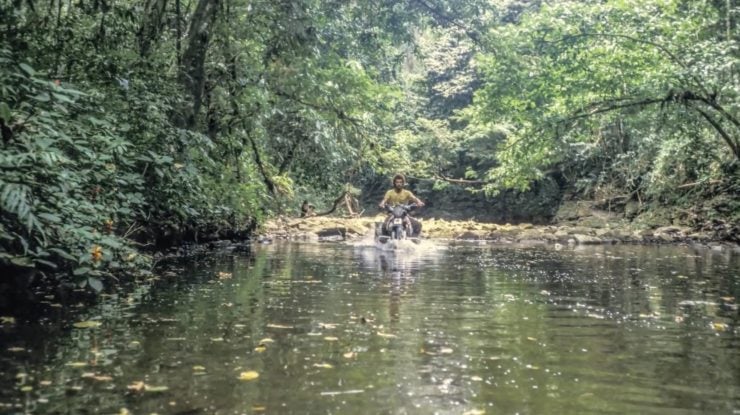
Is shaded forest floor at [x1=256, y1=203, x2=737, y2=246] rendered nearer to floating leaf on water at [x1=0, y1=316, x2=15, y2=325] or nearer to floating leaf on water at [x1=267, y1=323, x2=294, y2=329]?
floating leaf on water at [x1=267, y1=323, x2=294, y2=329]

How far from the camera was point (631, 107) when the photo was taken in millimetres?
18375

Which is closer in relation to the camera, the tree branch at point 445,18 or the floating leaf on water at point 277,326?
the floating leaf on water at point 277,326

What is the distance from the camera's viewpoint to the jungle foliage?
619cm

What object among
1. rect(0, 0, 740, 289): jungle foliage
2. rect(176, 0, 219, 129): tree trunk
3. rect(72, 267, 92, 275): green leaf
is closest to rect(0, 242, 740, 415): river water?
rect(72, 267, 92, 275): green leaf

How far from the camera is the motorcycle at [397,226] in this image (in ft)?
53.0

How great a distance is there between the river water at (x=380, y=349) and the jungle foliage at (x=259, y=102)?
100 cm

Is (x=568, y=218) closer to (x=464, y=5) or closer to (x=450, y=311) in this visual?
(x=464, y=5)

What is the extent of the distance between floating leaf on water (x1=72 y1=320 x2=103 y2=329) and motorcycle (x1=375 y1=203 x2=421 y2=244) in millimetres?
10635

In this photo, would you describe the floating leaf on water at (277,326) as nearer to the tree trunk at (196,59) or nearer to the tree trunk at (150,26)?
the tree trunk at (150,26)

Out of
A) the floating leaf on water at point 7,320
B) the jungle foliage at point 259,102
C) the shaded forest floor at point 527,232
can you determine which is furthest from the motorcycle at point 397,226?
the floating leaf on water at point 7,320

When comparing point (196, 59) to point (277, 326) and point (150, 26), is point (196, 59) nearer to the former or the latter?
point (150, 26)

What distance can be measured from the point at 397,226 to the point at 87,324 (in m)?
10.8

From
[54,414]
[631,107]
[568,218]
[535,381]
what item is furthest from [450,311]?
[568,218]

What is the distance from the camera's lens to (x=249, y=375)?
422 centimetres
